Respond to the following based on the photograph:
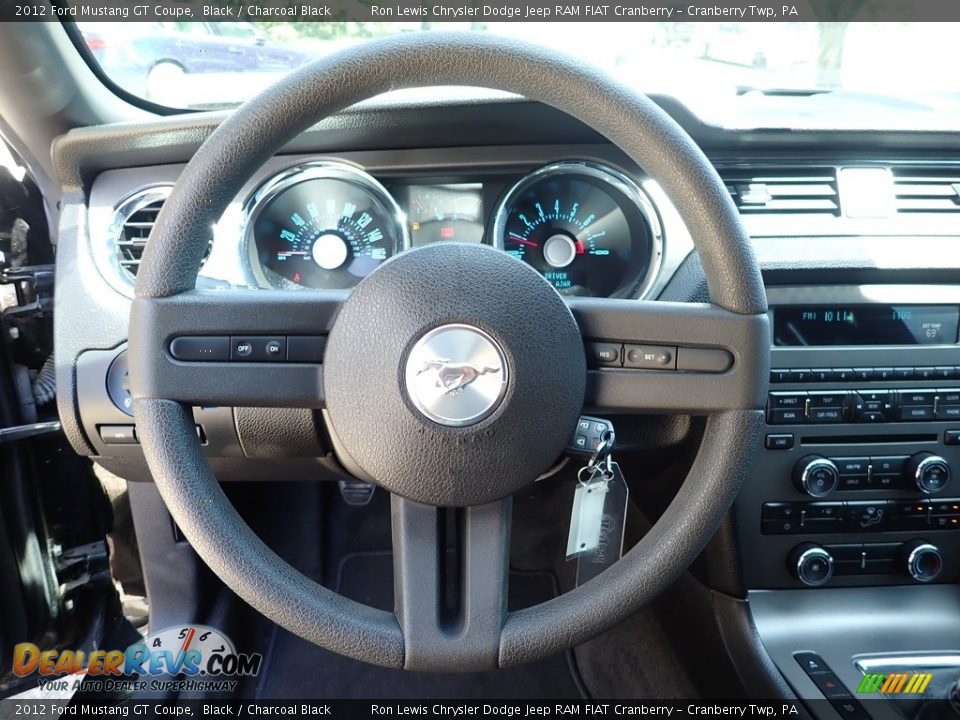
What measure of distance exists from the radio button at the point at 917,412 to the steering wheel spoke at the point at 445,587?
91 centimetres

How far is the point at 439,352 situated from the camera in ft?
3.00

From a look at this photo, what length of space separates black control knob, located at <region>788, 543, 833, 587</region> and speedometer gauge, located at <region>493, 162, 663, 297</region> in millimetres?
653

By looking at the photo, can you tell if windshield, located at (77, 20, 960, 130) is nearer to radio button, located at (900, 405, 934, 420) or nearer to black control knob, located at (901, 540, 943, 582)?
radio button, located at (900, 405, 934, 420)

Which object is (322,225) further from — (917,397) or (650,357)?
(917,397)

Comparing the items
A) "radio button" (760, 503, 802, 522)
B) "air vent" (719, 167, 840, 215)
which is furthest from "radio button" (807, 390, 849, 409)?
"air vent" (719, 167, 840, 215)

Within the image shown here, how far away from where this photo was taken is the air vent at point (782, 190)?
1.48 metres

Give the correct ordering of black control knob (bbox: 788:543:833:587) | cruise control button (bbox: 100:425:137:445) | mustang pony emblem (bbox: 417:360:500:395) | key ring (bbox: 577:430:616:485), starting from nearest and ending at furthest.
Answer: mustang pony emblem (bbox: 417:360:500:395) < key ring (bbox: 577:430:616:485) < cruise control button (bbox: 100:425:137:445) < black control knob (bbox: 788:543:833:587)

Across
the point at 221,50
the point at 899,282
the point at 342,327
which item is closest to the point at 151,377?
the point at 342,327

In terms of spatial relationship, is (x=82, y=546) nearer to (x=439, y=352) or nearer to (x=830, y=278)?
(x=439, y=352)

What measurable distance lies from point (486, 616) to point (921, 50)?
161cm

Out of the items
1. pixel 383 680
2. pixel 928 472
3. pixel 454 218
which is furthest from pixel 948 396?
pixel 383 680

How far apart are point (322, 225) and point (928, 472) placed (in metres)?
1.27

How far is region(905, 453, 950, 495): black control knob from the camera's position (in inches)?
58.4

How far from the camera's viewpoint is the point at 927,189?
1.53 m
